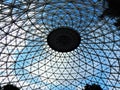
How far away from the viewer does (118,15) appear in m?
21.0

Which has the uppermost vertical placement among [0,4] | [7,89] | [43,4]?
[0,4]

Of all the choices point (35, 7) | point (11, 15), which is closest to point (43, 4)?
point (35, 7)

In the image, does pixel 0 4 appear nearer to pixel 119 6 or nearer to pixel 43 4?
pixel 43 4

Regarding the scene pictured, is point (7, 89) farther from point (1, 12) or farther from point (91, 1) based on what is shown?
point (91, 1)

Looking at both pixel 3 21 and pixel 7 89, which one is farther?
pixel 3 21

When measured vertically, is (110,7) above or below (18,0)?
above

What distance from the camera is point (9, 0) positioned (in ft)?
135

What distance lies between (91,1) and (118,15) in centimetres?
2797

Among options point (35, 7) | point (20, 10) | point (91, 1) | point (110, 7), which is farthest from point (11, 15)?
point (110, 7)

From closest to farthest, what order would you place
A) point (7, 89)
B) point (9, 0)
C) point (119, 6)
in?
point (119, 6) → point (7, 89) → point (9, 0)

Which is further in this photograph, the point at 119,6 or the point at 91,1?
the point at 91,1

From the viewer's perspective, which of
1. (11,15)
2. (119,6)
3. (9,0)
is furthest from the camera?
(11,15)

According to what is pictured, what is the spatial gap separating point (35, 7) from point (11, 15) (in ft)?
16.2

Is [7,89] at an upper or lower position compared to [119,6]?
lower
